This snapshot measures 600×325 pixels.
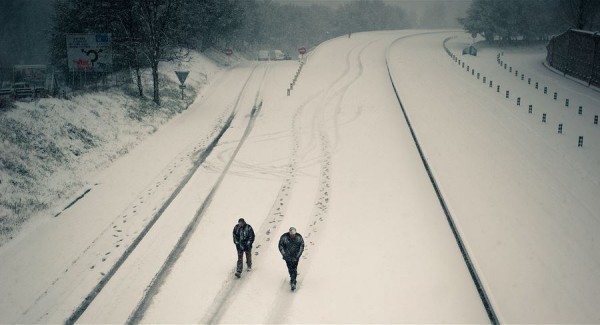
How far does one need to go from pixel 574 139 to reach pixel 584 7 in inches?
1408

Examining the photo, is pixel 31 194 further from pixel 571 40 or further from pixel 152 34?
pixel 571 40

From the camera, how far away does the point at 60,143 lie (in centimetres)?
2041

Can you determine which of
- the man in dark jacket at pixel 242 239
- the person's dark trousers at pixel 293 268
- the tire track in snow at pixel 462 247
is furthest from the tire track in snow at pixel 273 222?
the tire track in snow at pixel 462 247

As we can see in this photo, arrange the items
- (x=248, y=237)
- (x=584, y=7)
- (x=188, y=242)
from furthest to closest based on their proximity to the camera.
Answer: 1. (x=584, y=7)
2. (x=188, y=242)
3. (x=248, y=237)

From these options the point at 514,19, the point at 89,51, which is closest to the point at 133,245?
the point at 89,51

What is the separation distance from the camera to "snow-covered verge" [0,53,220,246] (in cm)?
1652

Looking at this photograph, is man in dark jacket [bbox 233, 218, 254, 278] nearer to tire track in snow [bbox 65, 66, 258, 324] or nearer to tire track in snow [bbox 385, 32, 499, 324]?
tire track in snow [bbox 65, 66, 258, 324]

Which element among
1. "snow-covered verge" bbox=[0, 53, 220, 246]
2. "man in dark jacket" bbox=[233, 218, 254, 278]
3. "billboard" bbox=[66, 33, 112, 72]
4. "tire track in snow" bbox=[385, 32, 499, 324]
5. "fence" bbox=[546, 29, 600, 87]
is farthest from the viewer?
"fence" bbox=[546, 29, 600, 87]

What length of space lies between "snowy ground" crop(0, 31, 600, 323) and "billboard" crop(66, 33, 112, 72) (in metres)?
5.40

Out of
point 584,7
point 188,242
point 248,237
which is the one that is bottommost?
point 188,242

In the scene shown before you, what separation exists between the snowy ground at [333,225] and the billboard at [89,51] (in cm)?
540

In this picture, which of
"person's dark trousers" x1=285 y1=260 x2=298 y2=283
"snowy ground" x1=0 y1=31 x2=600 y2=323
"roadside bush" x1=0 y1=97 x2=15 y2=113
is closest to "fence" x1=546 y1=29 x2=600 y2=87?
"snowy ground" x1=0 y1=31 x2=600 y2=323

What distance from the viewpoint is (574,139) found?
2350cm

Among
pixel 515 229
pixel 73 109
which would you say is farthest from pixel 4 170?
pixel 515 229
